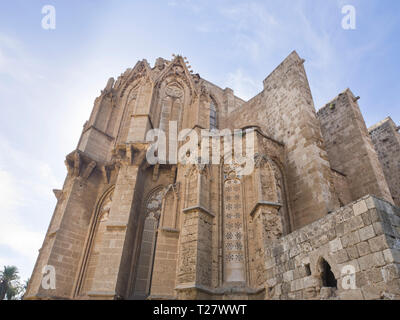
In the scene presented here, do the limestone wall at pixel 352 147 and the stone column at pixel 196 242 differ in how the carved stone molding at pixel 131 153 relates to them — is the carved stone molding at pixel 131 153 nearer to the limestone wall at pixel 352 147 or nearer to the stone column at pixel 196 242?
the stone column at pixel 196 242

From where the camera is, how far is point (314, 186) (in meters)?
9.49

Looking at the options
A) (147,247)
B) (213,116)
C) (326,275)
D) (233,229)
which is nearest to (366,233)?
(326,275)

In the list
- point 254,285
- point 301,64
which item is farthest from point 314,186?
point 301,64

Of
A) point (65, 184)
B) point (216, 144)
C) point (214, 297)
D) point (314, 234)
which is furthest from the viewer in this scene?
point (65, 184)

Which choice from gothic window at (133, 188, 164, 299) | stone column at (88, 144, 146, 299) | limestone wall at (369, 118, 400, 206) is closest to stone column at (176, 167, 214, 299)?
stone column at (88, 144, 146, 299)

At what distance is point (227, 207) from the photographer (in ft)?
29.1

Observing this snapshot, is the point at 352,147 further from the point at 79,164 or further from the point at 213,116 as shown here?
the point at 79,164

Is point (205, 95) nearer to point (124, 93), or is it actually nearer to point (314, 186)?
point (124, 93)

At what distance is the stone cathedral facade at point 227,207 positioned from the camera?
5082 millimetres

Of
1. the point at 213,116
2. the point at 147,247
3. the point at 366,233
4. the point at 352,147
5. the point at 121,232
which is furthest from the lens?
the point at 213,116

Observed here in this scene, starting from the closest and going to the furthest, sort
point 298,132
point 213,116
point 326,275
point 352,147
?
point 326,275
point 298,132
point 352,147
point 213,116

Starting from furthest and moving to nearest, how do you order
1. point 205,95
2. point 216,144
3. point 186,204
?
point 205,95, point 216,144, point 186,204

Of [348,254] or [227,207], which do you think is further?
[227,207]

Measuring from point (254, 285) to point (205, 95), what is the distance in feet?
33.5
